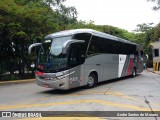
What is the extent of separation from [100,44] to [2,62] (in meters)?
8.77

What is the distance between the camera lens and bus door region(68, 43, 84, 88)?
11.9m

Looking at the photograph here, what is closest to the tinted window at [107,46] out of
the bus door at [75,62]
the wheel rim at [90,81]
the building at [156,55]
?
the bus door at [75,62]

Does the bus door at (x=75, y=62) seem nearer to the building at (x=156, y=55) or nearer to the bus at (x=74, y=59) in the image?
the bus at (x=74, y=59)

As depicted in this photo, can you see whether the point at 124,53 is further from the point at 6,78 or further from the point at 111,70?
the point at 6,78

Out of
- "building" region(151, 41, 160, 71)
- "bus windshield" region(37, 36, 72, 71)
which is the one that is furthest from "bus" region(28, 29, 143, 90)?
"building" region(151, 41, 160, 71)

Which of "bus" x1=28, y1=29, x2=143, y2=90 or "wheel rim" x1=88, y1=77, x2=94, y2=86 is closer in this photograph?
"bus" x1=28, y1=29, x2=143, y2=90

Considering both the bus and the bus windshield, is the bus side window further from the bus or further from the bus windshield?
the bus windshield

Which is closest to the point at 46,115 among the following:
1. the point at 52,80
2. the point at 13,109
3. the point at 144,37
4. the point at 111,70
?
the point at 13,109

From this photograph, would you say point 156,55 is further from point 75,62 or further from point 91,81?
point 75,62

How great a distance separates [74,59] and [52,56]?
1128 millimetres

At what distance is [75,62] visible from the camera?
12211 millimetres

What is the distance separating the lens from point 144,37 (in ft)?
159

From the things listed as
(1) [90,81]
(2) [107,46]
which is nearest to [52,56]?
(1) [90,81]

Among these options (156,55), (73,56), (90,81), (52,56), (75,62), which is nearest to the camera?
(52,56)
